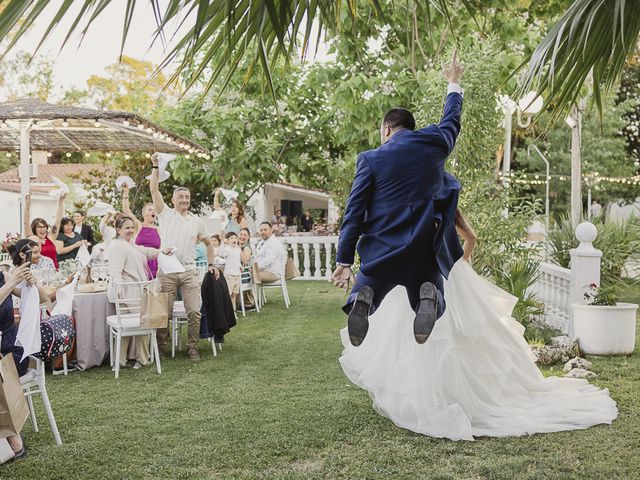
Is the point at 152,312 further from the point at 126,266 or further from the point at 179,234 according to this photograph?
the point at 179,234

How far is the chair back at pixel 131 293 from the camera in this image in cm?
712

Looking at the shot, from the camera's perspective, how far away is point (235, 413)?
5395 millimetres

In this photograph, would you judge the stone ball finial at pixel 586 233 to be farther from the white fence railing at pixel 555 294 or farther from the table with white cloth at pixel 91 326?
the table with white cloth at pixel 91 326

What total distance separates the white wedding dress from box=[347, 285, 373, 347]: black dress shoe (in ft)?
2.86

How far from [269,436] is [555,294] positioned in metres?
5.30

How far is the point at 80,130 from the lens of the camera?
11.9 metres

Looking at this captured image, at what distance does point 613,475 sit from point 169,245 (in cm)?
516

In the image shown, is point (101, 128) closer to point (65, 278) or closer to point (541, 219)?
point (65, 278)

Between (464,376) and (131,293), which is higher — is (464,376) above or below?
below

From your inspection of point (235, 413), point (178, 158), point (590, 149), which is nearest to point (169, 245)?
point (235, 413)

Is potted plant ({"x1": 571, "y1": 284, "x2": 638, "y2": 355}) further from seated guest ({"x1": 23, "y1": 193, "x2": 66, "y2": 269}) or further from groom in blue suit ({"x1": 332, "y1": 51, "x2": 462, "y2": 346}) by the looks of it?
seated guest ({"x1": 23, "y1": 193, "x2": 66, "y2": 269})

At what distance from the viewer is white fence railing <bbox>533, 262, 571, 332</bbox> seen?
8203 millimetres

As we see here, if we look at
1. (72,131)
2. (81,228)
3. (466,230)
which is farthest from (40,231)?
(466,230)

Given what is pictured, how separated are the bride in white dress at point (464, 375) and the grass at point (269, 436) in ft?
0.47
